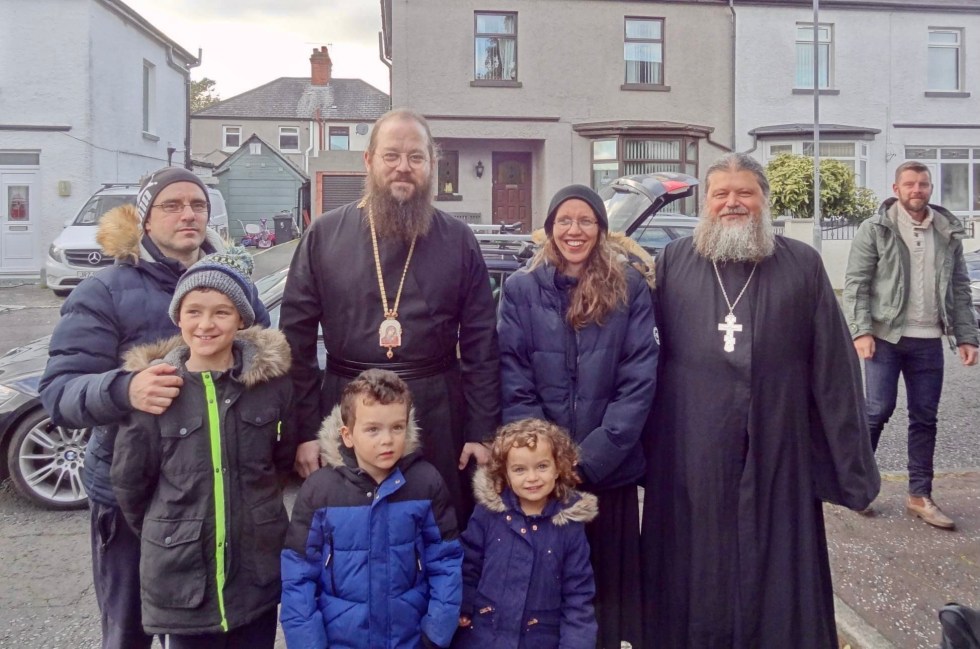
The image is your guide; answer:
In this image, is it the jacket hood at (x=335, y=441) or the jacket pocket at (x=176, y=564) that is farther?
the jacket hood at (x=335, y=441)

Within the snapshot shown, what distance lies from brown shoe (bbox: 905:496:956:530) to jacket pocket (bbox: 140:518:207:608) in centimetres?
428

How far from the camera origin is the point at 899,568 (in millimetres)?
4426

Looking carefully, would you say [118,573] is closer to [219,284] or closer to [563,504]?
[219,284]

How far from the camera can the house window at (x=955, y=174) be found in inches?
938

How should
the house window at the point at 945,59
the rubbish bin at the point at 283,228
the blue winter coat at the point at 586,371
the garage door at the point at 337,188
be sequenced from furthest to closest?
the rubbish bin at the point at 283,228 < the house window at the point at 945,59 < the garage door at the point at 337,188 < the blue winter coat at the point at 586,371

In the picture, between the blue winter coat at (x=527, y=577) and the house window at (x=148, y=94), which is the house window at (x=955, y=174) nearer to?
the house window at (x=148, y=94)

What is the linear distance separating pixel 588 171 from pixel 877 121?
27.7 feet

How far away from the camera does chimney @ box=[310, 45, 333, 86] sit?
44.8 metres

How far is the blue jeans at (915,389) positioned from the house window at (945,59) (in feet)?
72.9

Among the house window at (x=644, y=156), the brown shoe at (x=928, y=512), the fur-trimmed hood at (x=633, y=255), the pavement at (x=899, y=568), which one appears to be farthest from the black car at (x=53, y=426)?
the house window at (x=644, y=156)

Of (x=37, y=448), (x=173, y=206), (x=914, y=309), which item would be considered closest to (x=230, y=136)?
(x=37, y=448)

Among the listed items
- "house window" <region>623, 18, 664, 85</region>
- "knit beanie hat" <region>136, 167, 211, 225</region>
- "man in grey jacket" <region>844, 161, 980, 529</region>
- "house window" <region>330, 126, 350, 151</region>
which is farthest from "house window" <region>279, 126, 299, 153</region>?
"knit beanie hat" <region>136, 167, 211, 225</region>

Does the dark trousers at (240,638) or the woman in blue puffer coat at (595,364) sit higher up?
the woman in blue puffer coat at (595,364)

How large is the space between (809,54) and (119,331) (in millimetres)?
23821
